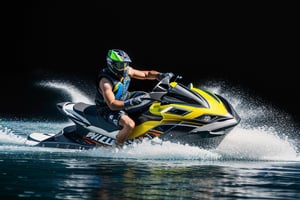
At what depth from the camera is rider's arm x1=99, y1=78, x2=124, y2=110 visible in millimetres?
9266

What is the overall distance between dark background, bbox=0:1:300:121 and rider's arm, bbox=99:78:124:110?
615 centimetres

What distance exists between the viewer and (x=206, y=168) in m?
8.21

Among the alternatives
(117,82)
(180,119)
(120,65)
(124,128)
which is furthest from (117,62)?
(180,119)

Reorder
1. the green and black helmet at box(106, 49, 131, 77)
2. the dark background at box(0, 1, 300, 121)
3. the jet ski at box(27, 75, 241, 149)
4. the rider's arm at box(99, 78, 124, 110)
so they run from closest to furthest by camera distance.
Result: the jet ski at box(27, 75, 241, 149), the rider's arm at box(99, 78, 124, 110), the green and black helmet at box(106, 49, 131, 77), the dark background at box(0, 1, 300, 121)

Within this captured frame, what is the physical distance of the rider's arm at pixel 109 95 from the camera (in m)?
9.27

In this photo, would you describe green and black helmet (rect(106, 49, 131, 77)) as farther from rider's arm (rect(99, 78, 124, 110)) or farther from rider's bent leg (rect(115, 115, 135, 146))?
rider's bent leg (rect(115, 115, 135, 146))

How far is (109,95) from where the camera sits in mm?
9383

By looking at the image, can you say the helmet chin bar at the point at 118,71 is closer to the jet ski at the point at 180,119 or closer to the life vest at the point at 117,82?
the life vest at the point at 117,82

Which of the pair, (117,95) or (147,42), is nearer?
(117,95)

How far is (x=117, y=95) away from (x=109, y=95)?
0.61 feet

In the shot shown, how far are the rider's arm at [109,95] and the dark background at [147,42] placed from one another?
242 inches

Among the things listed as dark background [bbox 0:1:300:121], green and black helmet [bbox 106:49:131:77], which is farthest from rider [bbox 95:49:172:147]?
dark background [bbox 0:1:300:121]

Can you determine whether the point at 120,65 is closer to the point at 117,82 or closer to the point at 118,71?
the point at 118,71

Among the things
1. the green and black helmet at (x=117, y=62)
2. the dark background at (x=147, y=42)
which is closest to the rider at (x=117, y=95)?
the green and black helmet at (x=117, y=62)
